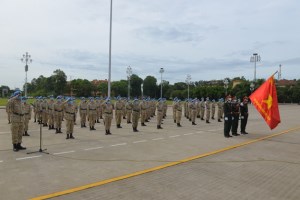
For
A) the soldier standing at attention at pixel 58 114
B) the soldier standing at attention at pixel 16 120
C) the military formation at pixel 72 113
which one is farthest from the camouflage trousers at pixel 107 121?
the soldier standing at attention at pixel 16 120

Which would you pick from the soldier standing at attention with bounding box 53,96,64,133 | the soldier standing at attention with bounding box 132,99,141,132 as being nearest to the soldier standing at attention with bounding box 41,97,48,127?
the soldier standing at attention with bounding box 53,96,64,133

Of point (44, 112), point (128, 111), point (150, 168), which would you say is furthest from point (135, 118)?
point (150, 168)

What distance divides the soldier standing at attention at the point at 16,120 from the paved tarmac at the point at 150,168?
40cm

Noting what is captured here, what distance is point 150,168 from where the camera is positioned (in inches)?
319

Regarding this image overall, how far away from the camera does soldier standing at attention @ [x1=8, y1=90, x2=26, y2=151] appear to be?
10203mm

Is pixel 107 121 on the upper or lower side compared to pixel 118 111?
lower

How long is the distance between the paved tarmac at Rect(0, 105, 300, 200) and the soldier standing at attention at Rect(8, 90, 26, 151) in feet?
1.32

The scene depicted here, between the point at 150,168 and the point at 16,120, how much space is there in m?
4.99

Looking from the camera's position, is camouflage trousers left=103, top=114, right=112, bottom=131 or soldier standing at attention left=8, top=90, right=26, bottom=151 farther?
camouflage trousers left=103, top=114, right=112, bottom=131

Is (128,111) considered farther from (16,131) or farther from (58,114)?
(16,131)

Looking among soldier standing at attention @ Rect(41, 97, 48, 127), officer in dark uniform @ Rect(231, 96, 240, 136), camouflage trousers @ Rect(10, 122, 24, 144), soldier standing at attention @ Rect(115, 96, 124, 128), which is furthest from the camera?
soldier standing at attention @ Rect(41, 97, 48, 127)

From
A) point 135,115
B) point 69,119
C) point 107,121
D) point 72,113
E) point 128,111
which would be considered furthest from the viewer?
point 128,111

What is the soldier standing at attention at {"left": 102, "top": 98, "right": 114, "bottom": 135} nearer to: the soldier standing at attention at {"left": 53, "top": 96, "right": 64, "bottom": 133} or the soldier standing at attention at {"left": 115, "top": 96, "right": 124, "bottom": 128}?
the soldier standing at attention at {"left": 53, "top": 96, "right": 64, "bottom": 133}

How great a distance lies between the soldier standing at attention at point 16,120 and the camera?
10.2 m
